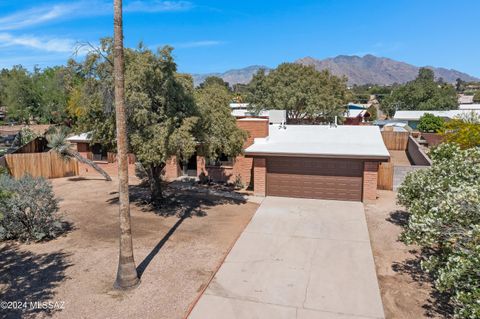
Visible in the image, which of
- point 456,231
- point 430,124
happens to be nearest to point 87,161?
point 456,231

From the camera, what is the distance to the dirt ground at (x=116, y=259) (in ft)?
27.3

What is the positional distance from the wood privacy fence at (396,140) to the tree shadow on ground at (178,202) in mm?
25502

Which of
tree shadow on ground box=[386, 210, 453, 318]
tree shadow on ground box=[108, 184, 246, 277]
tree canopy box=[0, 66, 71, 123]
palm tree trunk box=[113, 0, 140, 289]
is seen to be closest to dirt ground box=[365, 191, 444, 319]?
tree shadow on ground box=[386, 210, 453, 318]

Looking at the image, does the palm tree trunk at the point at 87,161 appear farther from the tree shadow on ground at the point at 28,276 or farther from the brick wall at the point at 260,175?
the tree shadow on ground at the point at 28,276

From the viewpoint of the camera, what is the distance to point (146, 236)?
12.4 meters

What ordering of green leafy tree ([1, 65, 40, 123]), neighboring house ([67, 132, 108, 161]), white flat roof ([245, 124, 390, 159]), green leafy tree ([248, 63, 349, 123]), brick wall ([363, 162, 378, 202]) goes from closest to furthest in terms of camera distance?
brick wall ([363, 162, 378, 202]), white flat roof ([245, 124, 390, 159]), neighboring house ([67, 132, 108, 161]), green leafy tree ([248, 63, 349, 123]), green leafy tree ([1, 65, 40, 123])

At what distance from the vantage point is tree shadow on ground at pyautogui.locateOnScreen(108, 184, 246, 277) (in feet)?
49.4

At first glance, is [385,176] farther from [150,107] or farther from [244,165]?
[150,107]

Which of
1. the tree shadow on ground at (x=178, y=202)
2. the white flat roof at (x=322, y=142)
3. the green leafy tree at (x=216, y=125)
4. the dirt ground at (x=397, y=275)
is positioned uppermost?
the green leafy tree at (x=216, y=125)

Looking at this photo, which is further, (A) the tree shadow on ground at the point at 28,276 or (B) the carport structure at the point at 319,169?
(B) the carport structure at the point at 319,169

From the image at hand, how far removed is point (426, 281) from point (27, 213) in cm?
1280

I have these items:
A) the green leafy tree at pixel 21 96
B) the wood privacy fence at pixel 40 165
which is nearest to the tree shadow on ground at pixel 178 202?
the wood privacy fence at pixel 40 165

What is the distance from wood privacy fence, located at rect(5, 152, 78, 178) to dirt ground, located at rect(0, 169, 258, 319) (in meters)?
7.80

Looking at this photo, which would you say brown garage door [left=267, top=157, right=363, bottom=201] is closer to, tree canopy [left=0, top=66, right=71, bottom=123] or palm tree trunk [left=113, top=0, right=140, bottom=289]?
palm tree trunk [left=113, top=0, right=140, bottom=289]
